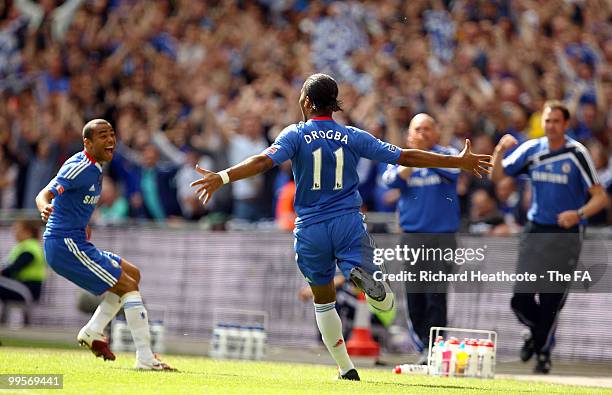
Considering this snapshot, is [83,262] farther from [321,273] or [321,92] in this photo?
[321,92]

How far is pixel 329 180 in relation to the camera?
10.6 m

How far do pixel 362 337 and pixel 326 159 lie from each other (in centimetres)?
527

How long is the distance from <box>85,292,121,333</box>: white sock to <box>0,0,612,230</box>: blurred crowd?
507 centimetres

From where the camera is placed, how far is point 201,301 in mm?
17203

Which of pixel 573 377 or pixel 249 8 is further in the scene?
pixel 249 8

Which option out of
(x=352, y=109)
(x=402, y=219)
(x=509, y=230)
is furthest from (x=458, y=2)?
(x=402, y=219)

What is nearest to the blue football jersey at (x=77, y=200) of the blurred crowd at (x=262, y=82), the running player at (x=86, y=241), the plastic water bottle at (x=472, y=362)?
the running player at (x=86, y=241)

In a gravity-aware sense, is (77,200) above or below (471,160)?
below

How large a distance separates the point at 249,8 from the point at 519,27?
5.49 meters

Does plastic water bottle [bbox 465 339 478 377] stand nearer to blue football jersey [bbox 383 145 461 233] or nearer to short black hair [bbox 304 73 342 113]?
blue football jersey [bbox 383 145 461 233]

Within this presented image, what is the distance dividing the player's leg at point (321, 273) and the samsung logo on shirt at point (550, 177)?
3967 millimetres

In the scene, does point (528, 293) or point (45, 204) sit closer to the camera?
point (45, 204)

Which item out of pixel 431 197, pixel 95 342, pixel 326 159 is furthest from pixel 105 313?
pixel 431 197

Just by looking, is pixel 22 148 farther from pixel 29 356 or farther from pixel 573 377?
pixel 573 377
